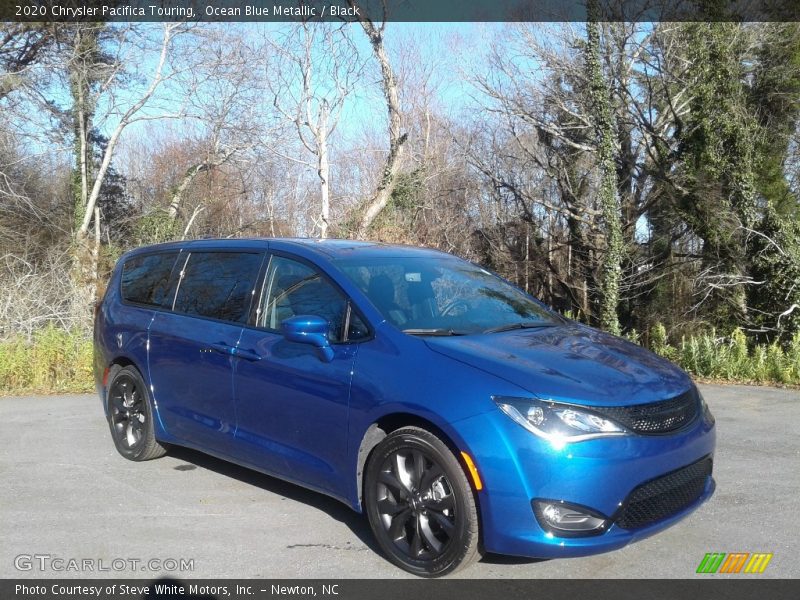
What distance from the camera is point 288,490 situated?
5.79 m

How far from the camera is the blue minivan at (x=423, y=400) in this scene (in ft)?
12.6

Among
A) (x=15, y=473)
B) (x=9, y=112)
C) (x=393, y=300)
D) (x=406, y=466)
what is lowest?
(x=15, y=473)

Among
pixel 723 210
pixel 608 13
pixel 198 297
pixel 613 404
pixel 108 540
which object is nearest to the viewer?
pixel 613 404

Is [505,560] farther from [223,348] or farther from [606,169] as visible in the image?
[606,169]

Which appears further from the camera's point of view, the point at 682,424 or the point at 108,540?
the point at 108,540

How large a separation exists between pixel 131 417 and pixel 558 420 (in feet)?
13.5

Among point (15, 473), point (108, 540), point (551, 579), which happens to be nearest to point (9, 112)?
point (15, 473)

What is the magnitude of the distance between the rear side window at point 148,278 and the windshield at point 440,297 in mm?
2047

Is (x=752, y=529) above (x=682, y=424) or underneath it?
underneath

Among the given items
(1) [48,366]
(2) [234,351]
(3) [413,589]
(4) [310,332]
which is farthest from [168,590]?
(1) [48,366]

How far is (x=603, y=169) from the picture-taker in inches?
972

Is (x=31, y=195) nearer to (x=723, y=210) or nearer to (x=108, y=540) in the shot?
(x=723, y=210)

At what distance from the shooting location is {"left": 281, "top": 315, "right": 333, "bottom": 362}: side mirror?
4.65m

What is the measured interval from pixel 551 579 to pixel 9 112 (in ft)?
76.2
